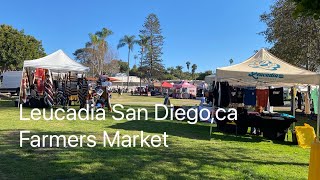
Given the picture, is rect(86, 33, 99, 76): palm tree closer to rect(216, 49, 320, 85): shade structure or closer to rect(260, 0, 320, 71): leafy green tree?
rect(260, 0, 320, 71): leafy green tree

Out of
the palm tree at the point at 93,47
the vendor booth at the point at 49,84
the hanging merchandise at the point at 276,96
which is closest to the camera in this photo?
the hanging merchandise at the point at 276,96

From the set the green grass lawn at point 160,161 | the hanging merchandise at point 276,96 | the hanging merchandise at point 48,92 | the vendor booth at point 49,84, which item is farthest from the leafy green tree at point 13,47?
the hanging merchandise at point 276,96

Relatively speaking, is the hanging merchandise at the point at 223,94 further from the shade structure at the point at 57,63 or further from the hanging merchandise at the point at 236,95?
the shade structure at the point at 57,63

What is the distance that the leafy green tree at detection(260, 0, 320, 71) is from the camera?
71.9 ft

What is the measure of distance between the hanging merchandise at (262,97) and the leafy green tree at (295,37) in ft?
36.2

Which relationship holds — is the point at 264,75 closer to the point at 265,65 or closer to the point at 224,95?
the point at 265,65

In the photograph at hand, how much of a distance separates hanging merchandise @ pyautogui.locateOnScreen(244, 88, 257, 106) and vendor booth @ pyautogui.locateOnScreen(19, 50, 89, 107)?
805cm

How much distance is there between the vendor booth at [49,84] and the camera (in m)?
17.2

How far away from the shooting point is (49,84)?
57.6ft

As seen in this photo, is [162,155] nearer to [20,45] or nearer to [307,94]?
[307,94]

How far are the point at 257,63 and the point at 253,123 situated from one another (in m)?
1.97

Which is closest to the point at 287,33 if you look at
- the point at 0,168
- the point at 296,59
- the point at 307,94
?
the point at 296,59

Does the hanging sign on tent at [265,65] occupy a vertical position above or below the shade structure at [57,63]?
below

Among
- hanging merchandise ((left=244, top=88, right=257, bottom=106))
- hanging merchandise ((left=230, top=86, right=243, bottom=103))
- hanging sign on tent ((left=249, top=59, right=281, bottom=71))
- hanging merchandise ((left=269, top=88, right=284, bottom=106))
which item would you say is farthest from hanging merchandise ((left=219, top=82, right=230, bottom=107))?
hanging merchandise ((left=269, top=88, right=284, bottom=106))
